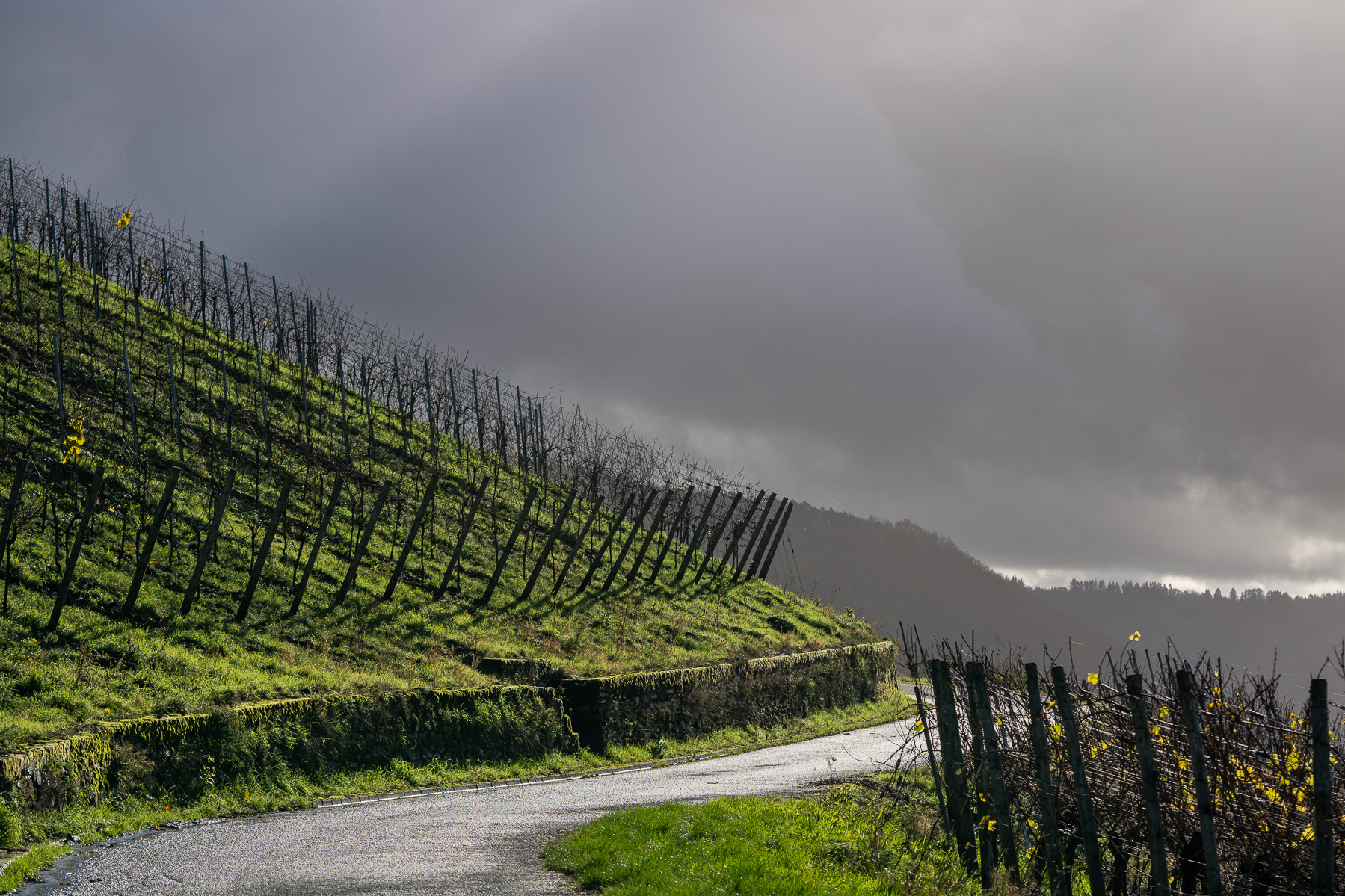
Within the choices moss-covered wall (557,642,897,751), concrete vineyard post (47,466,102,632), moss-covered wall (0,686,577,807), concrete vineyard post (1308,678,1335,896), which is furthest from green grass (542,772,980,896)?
concrete vineyard post (47,466,102,632)

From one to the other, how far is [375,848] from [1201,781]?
716cm

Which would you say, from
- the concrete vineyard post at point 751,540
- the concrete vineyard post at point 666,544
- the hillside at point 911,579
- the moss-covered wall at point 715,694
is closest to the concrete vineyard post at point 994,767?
the moss-covered wall at point 715,694

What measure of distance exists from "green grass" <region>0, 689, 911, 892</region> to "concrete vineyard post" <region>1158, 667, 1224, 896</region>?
8508 mm

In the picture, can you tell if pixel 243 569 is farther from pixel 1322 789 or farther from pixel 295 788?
pixel 1322 789

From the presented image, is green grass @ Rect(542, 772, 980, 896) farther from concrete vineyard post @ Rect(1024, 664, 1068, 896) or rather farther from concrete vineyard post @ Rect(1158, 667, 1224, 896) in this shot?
concrete vineyard post @ Rect(1158, 667, 1224, 896)

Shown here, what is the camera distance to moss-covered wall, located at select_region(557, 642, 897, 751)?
62.9 ft

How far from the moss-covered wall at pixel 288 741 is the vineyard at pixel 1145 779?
28.4 feet

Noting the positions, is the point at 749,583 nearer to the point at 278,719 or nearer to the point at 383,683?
the point at 383,683

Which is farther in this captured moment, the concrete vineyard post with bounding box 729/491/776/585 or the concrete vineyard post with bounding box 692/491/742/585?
the concrete vineyard post with bounding box 729/491/776/585

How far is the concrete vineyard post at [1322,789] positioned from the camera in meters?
5.74

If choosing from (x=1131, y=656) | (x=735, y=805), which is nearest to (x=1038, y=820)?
(x=1131, y=656)

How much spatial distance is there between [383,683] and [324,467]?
12.4 m

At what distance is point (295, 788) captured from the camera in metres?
13.0

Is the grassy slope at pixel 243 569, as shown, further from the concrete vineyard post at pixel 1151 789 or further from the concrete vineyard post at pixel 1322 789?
the concrete vineyard post at pixel 1322 789
